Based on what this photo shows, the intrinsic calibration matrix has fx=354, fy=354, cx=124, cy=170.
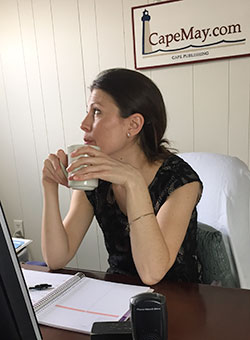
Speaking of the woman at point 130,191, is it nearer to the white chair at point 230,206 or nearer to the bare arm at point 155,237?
the bare arm at point 155,237

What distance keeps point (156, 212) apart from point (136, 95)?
0.38 meters

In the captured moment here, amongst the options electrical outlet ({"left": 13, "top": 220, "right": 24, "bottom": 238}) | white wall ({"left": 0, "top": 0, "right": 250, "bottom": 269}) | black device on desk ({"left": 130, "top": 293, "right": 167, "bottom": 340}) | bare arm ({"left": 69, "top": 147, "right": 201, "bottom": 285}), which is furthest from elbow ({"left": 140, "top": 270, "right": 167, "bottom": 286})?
electrical outlet ({"left": 13, "top": 220, "right": 24, "bottom": 238})

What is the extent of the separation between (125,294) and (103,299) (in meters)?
0.05

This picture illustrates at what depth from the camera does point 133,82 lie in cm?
112

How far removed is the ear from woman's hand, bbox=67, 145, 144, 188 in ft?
0.64

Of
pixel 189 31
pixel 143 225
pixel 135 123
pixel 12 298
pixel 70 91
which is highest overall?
pixel 189 31

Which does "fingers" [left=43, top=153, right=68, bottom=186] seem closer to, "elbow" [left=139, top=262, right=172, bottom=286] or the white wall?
"elbow" [left=139, top=262, right=172, bottom=286]

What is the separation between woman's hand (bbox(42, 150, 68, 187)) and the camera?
1126 mm

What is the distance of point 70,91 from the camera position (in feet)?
7.22

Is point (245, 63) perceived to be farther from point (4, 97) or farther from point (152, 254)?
point (4, 97)

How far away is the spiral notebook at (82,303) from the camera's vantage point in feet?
2.48

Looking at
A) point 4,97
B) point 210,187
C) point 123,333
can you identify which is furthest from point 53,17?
point 123,333

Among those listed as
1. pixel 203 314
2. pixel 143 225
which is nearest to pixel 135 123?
pixel 143 225

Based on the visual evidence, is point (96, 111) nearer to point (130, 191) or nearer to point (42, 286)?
point (130, 191)
